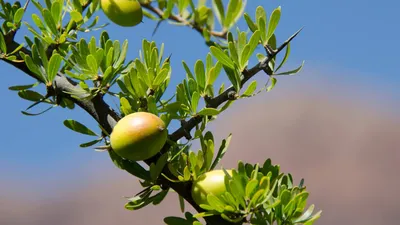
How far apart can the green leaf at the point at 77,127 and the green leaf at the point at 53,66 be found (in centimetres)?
6

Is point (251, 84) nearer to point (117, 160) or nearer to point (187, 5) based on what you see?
point (117, 160)

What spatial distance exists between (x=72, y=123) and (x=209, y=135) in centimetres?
15

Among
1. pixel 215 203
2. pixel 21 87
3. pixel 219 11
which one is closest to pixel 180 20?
pixel 219 11

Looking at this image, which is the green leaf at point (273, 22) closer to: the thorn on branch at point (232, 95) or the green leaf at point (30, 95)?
the thorn on branch at point (232, 95)

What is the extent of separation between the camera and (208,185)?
680 mm

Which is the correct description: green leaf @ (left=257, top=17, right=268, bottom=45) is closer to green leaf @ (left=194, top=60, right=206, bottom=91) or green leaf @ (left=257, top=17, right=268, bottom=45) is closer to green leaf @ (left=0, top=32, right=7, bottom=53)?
green leaf @ (left=194, top=60, right=206, bottom=91)

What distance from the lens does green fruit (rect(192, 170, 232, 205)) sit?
679mm

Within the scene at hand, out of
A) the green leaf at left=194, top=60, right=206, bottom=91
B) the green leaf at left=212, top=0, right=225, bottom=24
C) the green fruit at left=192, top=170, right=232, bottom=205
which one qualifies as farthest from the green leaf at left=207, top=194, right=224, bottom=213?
the green leaf at left=212, top=0, right=225, bottom=24

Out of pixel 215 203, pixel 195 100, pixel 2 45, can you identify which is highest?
pixel 2 45

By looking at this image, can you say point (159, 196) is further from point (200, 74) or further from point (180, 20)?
point (180, 20)

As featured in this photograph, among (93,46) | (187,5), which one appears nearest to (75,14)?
(93,46)

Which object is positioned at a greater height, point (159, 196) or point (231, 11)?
point (231, 11)

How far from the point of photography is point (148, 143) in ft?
2.15

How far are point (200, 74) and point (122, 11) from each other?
166 mm
